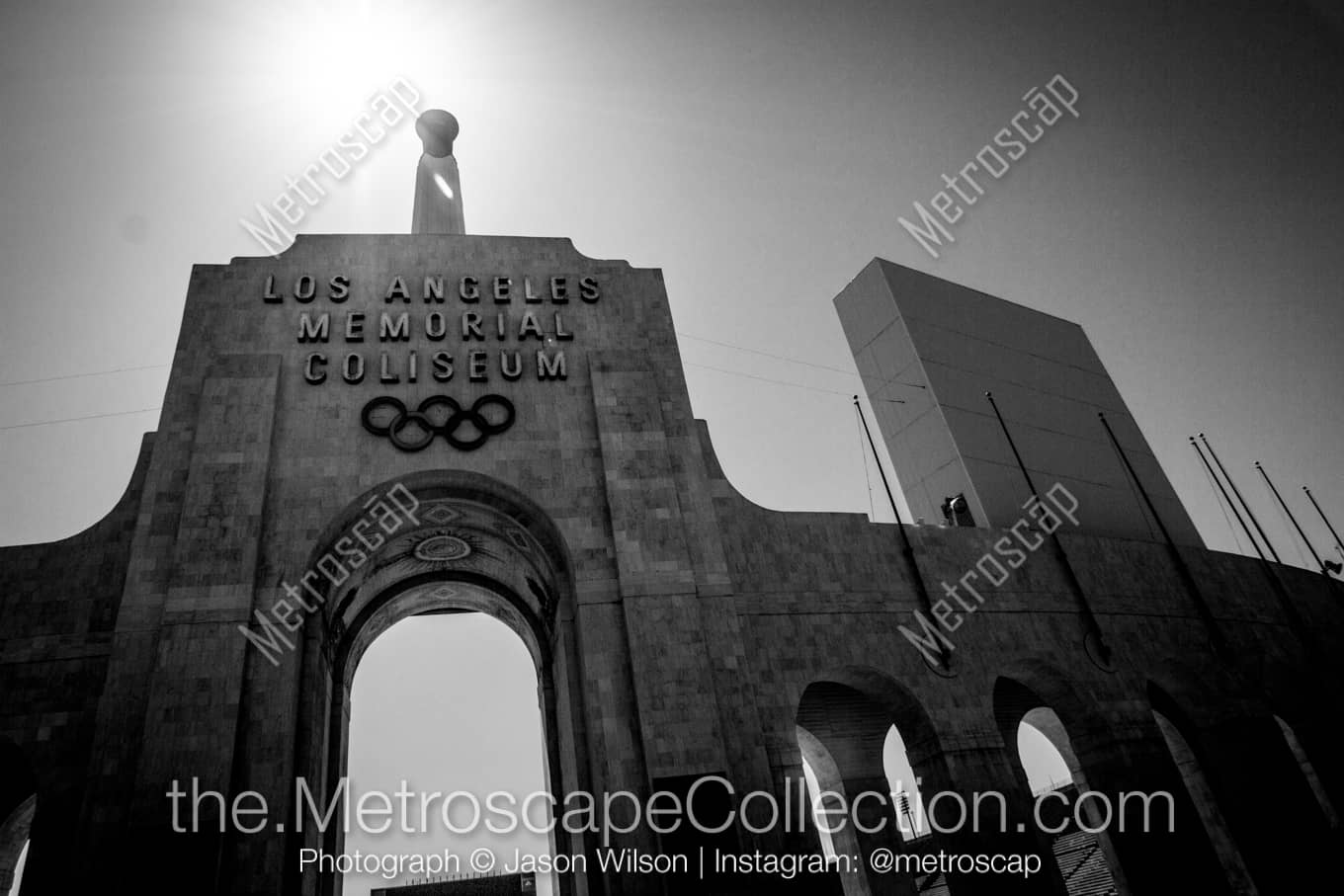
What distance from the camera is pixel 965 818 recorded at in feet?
67.7

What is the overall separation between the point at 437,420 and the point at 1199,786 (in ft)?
87.9

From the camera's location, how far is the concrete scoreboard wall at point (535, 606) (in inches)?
698

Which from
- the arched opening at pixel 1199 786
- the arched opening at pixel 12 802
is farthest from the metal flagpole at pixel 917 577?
the arched opening at pixel 12 802

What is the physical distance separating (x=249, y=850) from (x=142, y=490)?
9.56 m

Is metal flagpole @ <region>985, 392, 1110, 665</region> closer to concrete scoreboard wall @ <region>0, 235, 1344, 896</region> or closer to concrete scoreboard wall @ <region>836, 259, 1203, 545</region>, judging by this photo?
concrete scoreboard wall @ <region>0, 235, 1344, 896</region>

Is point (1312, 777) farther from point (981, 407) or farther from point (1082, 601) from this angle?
point (981, 407)

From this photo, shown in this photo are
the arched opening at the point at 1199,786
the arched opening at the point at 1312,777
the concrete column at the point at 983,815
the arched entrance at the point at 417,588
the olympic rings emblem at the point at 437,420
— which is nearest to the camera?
the concrete column at the point at 983,815

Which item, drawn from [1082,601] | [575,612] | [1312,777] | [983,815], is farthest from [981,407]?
[575,612]

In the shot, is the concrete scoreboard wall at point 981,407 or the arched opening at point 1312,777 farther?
the concrete scoreboard wall at point 981,407

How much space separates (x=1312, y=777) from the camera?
98.8 feet

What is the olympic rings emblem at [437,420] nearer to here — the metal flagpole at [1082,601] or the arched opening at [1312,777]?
the metal flagpole at [1082,601]

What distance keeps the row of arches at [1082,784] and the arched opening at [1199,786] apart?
4 cm

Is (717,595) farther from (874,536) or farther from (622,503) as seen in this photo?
(874,536)

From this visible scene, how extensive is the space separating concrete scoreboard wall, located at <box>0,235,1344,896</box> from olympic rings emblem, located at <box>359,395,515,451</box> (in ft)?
0.32
